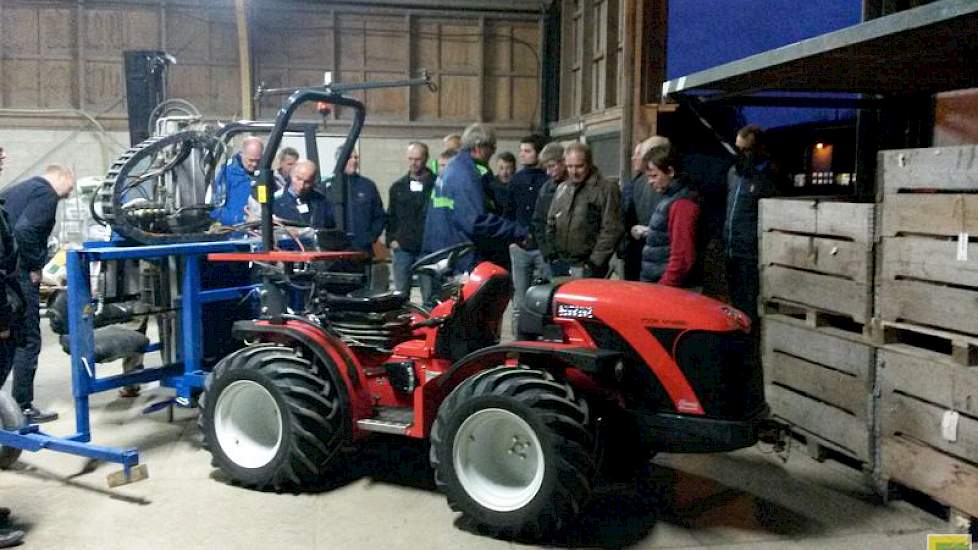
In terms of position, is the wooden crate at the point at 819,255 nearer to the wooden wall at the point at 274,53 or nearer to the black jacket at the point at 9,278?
the black jacket at the point at 9,278

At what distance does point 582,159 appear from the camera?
5746 millimetres

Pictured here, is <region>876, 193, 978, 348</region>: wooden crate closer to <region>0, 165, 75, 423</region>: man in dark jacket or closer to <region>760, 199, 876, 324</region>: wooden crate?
<region>760, 199, 876, 324</region>: wooden crate

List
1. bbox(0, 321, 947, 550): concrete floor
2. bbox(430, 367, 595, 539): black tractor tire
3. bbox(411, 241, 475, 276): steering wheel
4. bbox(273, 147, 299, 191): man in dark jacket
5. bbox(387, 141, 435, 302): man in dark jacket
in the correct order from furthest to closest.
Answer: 1. bbox(387, 141, 435, 302): man in dark jacket
2. bbox(273, 147, 299, 191): man in dark jacket
3. bbox(411, 241, 475, 276): steering wheel
4. bbox(0, 321, 947, 550): concrete floor
5. bbox(430, 367, 595, 539): black tractor tire

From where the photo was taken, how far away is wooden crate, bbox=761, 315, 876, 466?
449cm

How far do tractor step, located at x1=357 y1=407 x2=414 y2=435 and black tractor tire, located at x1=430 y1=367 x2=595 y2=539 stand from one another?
0.35 meters

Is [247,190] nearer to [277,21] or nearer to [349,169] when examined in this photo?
[349,169]

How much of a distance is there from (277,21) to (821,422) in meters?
10.8

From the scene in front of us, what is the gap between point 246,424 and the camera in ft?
15.0

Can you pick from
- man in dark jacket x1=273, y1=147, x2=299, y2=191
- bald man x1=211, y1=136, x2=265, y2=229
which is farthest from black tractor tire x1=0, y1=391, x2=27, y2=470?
man in dark jacket x1=273, y1=147, x2=299, y2=191

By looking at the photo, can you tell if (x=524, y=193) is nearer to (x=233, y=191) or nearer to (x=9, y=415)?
(x=233, y=191)

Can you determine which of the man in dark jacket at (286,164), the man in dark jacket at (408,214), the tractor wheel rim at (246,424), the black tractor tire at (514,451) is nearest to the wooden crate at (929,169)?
the black tractor tire at (514,451)

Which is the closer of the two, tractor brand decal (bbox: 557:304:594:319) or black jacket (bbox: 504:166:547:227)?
tractor brand decal (bbox: 557:304:594:319)

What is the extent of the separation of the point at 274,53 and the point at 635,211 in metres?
8.64

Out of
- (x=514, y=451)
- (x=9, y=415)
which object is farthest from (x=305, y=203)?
(x=514, y=451)
